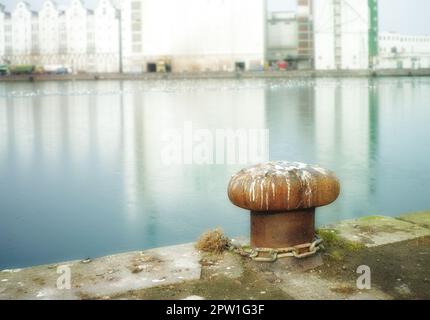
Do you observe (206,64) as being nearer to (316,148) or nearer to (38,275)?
(316,148)

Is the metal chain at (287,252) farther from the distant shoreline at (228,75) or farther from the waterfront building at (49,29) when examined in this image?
the waterfront building at (49,29)

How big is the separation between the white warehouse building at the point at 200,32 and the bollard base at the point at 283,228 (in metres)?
67.2

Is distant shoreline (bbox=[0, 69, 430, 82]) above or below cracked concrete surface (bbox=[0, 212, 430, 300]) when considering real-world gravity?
above

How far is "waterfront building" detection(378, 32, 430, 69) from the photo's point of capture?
7881 cm

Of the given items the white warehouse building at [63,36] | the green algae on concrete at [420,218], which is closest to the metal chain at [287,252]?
the green algae on concrete at [420,218]

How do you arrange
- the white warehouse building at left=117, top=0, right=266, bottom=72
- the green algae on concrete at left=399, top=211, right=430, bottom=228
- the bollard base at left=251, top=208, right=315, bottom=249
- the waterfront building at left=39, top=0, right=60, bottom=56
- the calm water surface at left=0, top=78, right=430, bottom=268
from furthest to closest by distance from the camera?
1. the waterfront building at left=39, top=0, right=60, bottom=56
2. the white warehouse building at left=117, top=0, right=266, bottom=72
3. the calm water surface at left=0, top=78, right=430, bottom=268
4. the green algae on concrete at left=399, top=211, right=430, bottom=228
5. the bollard base at left=251, top=208, right=315, bottom=249

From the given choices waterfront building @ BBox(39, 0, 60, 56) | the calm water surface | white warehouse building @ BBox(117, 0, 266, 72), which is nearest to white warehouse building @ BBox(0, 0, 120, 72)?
waterfront building @ BBox(39, 0, 60, 56)

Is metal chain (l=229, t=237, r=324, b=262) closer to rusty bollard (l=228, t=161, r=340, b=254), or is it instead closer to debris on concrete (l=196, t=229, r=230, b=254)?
rusty bollard (l=228, t=161, r=340, b=254)

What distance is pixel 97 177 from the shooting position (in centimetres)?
921

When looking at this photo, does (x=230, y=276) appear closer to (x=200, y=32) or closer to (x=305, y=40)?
(x=200, y=32)

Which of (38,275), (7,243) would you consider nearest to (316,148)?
(7,243)

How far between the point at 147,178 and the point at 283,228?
5.73 metres

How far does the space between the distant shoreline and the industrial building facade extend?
3.23 m

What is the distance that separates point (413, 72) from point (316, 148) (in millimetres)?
61091
